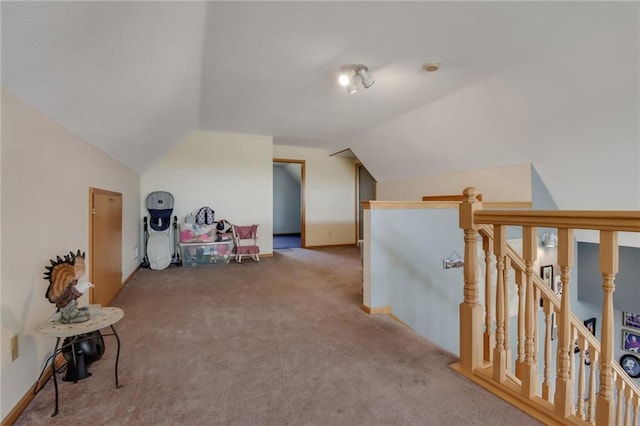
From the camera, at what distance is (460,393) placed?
64.4 inches

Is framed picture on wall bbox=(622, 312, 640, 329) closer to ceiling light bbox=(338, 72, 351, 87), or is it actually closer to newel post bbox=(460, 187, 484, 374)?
newel post bbox=(460, 187, 484, 374)

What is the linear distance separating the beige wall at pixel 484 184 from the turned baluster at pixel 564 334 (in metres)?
3.04

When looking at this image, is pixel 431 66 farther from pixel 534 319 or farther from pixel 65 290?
pixel 65 290

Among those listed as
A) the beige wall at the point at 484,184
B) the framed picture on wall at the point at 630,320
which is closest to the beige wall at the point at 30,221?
the beige wall at the point at 484,184

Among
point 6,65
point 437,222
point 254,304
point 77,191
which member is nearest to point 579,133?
point 437,222

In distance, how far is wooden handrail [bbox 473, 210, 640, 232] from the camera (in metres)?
1.08

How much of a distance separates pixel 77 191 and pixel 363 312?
8.58 ft

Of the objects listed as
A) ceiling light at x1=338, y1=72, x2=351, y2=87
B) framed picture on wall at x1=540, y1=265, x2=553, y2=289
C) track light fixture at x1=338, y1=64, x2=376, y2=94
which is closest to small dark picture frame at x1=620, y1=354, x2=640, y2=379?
framed picture on wall at x1=540, y1=265, x2=553, y2=289

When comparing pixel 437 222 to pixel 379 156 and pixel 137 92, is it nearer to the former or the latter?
pixel 379 156

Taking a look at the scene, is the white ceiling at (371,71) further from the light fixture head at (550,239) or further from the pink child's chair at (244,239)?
the pink child's chair at (244,239)

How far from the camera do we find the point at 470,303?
1817 mm

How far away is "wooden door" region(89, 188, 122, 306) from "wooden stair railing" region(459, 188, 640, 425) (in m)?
2.98

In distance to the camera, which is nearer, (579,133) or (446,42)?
(446,42)

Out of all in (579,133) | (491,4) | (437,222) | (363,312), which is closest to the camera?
(491,4)
